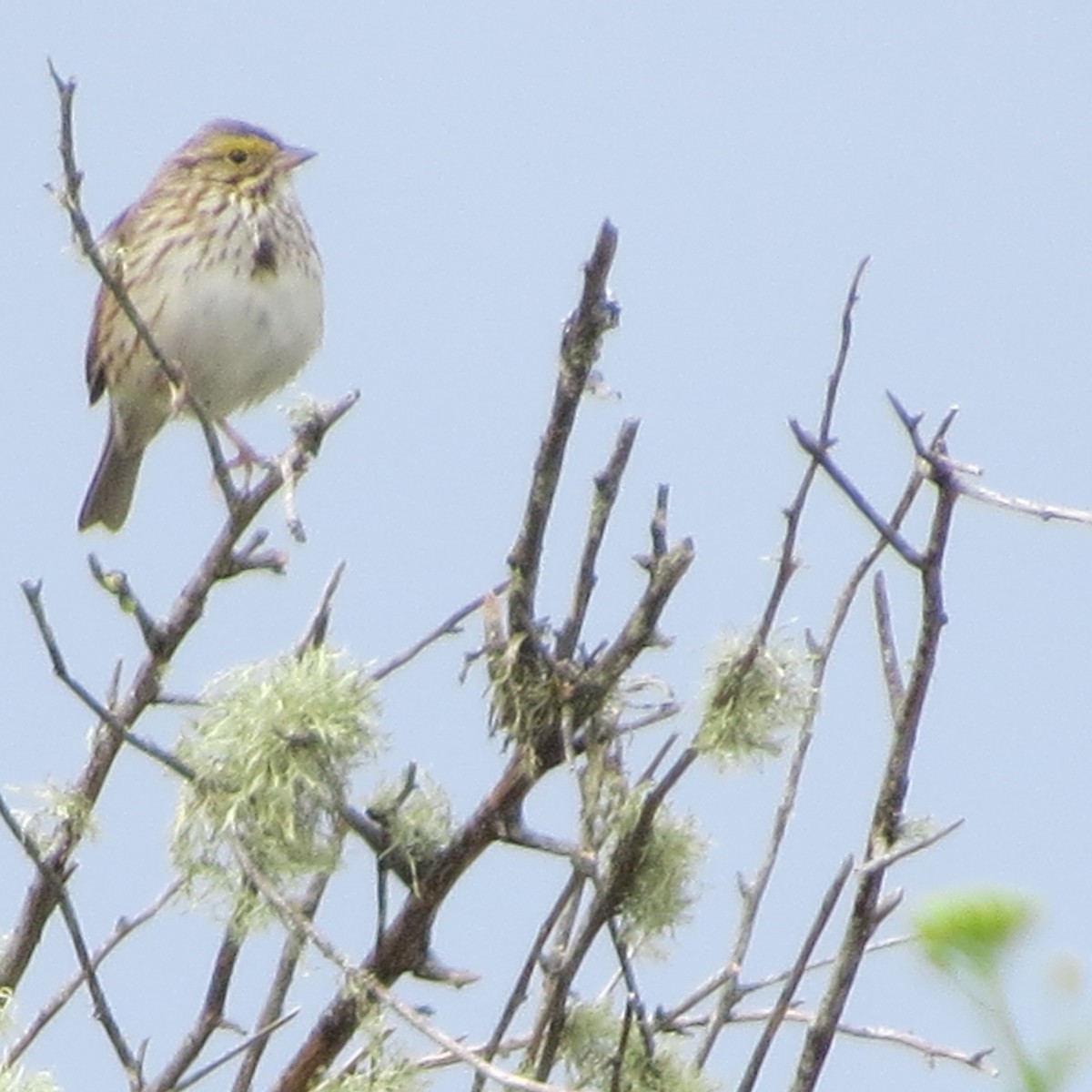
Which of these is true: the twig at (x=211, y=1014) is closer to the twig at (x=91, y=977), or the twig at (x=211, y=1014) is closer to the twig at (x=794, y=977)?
the twig at (x=91, y=977)

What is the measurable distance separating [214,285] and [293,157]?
1.84 feet

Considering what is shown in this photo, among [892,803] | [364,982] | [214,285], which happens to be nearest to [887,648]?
[892,803]

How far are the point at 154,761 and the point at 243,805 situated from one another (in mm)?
106

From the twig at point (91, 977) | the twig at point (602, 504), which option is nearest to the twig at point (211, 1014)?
the twig at point (91, 977)

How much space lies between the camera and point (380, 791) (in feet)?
6.95

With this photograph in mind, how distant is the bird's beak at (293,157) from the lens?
5465mm

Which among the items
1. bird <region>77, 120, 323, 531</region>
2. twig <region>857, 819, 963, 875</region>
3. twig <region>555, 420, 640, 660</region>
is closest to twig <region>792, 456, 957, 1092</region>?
twig <region>857, 819, 963, 875</region>

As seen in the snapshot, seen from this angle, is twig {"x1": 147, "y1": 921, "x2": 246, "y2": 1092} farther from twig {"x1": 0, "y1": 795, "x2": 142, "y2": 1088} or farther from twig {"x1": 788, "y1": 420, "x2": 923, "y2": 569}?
twig {"x1": 788, "y1": 420, "x2": 923, "y2": 569}

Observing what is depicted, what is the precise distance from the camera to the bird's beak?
17.9ft

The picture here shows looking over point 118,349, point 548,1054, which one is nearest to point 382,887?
point 548,1054

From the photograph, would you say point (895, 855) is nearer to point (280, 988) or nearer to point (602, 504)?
point (602, 504)

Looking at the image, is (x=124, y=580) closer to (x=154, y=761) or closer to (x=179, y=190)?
(x=154, y=761)

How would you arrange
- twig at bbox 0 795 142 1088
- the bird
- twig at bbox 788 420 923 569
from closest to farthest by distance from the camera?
1. twig at bbox 788 420 923 569
2. twig at bbox 0 795 142 1088
3. the bird

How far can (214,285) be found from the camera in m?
5.12
